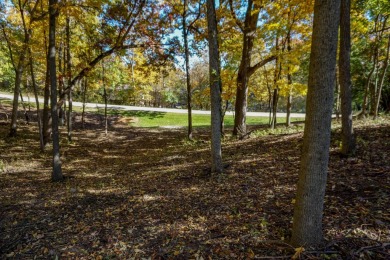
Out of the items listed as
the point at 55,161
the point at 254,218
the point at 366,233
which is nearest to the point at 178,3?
the point at 55,161

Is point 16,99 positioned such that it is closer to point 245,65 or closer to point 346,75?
point 245,65

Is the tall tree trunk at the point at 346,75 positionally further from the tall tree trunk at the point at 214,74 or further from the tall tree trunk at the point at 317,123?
the tall tree trunk at the point at 317,123

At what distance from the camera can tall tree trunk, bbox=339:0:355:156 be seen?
4.85 metres

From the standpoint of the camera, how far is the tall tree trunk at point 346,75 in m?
4.85

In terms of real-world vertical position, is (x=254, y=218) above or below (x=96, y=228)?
above

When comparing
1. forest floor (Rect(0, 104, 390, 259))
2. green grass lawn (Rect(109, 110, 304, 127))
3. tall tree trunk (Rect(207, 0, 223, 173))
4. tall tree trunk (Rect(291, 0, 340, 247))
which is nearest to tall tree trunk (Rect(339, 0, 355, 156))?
forest floor (Rect(0, 104, 390, 259))

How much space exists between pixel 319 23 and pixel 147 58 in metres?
8.95

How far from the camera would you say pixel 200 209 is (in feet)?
14.0

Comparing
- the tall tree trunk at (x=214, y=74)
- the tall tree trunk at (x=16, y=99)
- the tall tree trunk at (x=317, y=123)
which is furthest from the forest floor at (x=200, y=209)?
the tall tree trunk at (x=16, y=99)

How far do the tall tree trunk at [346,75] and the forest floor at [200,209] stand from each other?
37cm

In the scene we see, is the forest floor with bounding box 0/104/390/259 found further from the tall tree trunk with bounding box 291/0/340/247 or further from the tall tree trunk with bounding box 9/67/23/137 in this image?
the tall tree trunk with bounding box 9/67/23/137

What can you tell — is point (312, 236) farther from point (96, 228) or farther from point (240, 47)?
point (240, 47)

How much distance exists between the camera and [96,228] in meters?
3.97

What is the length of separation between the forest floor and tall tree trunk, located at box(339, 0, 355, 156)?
0.37 m
